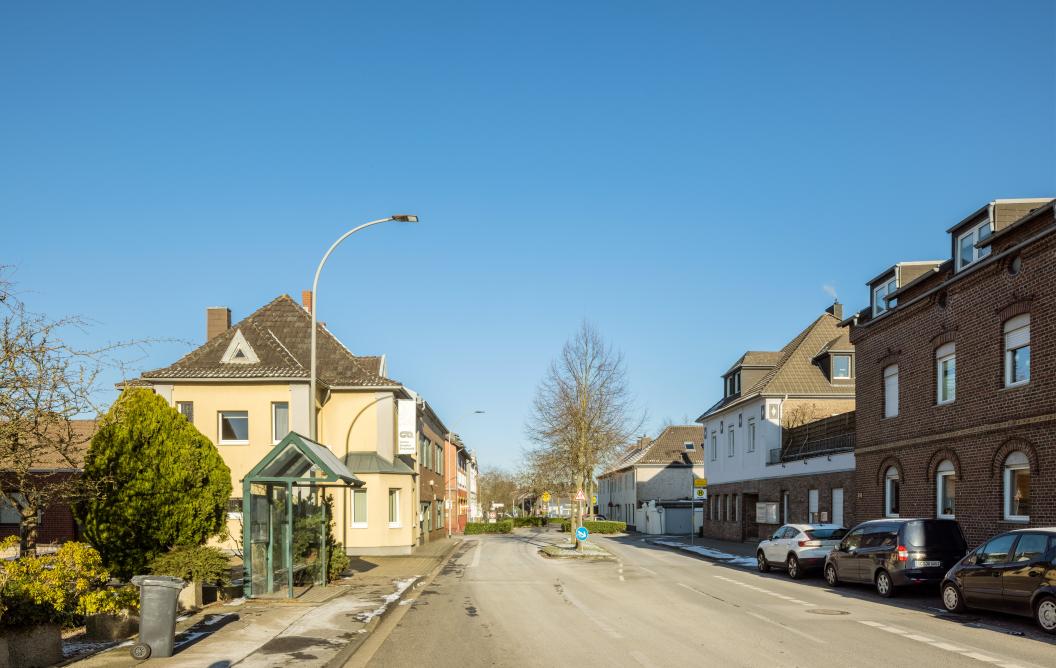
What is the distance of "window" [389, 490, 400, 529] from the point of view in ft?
117

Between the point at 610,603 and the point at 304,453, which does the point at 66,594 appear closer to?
the point at 304,453

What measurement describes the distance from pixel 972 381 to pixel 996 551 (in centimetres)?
840

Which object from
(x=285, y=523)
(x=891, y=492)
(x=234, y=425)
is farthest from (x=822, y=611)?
(x=234, y=425)

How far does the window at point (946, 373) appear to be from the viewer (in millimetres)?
23906

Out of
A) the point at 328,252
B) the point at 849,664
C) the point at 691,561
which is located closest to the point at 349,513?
the point at 691,561

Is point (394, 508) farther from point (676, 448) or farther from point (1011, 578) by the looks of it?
point (676, 448)

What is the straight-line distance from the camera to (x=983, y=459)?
2180cm

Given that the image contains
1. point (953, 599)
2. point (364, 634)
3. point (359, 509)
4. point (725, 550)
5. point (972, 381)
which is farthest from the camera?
point (725, 550)

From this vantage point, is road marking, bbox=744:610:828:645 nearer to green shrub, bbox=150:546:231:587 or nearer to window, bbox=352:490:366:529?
green shrub, bbox=150:546:231:587

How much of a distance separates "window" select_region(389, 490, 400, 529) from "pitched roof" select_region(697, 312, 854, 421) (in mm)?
17147

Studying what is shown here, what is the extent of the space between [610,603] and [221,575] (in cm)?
744

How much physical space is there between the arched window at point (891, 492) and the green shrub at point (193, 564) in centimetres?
1986

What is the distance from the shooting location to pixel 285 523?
61.0 feet

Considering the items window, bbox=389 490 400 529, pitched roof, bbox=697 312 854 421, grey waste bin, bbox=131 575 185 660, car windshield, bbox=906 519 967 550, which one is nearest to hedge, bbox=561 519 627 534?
pitched roof, bbox=697 312 854 421
